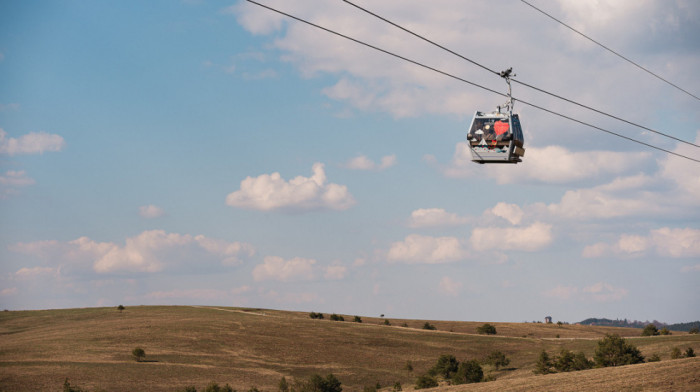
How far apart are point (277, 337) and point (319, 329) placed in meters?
13.5

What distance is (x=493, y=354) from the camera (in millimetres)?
95438

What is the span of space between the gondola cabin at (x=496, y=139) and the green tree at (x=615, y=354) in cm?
4820

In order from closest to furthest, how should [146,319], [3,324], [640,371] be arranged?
[640,371] < [146,319] < [3,324]

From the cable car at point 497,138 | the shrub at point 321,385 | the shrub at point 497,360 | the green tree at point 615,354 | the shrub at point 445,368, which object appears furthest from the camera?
the shrub at point 497,360

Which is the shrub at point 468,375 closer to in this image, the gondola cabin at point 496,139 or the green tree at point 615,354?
the green tree at point 615,354

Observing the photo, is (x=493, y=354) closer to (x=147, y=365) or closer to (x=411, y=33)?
(x=147, y=365)

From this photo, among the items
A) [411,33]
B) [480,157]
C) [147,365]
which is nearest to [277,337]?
[147,365]

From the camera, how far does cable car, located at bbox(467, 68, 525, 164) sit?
33125 millimetres

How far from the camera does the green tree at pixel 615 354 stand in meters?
73.6

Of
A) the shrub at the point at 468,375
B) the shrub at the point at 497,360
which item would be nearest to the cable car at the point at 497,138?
the shrub at the point at 468,375

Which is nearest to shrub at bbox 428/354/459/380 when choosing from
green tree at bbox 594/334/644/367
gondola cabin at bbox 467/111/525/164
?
green tree at bbox 594/334/644/367

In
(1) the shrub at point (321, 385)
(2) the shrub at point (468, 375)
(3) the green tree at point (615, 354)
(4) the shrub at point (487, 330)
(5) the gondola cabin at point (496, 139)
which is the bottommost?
(1) the shrub at point (321, 385)

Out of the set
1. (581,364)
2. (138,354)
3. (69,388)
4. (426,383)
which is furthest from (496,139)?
(138,354)

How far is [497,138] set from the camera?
3312 cm
